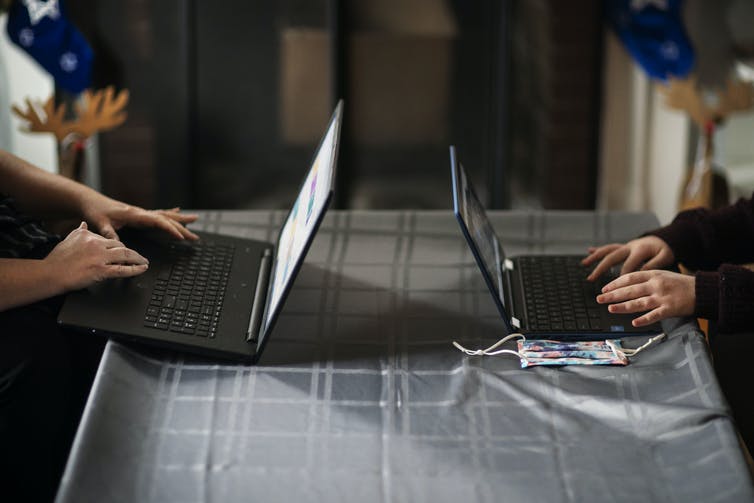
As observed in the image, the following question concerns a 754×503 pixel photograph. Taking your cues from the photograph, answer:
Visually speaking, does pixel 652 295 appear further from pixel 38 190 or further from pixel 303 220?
pixel 38 190

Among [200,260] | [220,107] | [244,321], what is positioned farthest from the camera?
[220,107]

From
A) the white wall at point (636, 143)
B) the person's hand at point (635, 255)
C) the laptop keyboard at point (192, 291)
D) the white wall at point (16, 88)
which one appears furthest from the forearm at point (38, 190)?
the white wall at point (636, 143)

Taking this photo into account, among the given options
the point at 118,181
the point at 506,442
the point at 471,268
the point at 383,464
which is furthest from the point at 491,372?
the point at 118,181

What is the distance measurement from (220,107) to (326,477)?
2.35m

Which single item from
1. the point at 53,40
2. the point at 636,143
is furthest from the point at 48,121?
the point at 636,143

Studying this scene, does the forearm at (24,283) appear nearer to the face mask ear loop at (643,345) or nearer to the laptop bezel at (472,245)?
the laptop bezel at (472,245)

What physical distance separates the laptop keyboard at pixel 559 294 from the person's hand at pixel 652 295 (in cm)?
5

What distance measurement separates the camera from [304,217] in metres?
1.66

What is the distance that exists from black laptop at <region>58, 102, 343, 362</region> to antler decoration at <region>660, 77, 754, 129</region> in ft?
5.41

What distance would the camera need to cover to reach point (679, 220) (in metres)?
1.96

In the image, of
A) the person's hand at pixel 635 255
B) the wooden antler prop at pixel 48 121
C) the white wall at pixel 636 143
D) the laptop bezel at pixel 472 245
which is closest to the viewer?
the laptop bezel at pixel 472 245

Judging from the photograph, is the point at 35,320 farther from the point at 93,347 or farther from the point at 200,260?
the point at 200,260

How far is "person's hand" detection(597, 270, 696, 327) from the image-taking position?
1.64m

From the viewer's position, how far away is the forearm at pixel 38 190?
1979 millimetres
